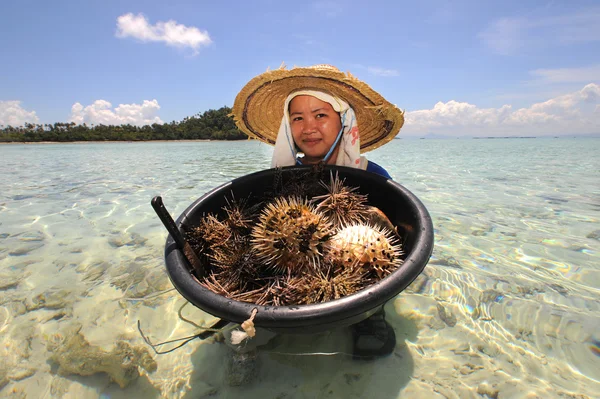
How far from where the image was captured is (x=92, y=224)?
4.73 metres

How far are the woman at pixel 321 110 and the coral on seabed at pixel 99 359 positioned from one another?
208 cm

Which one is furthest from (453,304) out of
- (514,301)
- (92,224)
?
(92,224)

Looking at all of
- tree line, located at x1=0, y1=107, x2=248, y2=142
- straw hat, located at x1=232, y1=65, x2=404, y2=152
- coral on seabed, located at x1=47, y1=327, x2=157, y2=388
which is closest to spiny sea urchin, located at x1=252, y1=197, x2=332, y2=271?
coral on seabed, located at x1=47, y1=327, x2=157, y2=388

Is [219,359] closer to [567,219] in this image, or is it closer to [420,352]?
[420,352]

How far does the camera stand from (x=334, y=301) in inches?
52.4

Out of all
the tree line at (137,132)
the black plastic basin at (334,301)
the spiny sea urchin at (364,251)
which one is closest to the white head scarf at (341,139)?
the black plastic basin at (334,301)

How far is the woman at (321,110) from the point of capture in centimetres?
287

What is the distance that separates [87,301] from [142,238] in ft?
5.28

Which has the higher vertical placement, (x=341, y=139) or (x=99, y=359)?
(x=341, y=139)

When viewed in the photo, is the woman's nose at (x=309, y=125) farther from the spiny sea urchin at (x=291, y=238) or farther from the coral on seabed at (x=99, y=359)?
the coral on seabed at (x=99, y=359)

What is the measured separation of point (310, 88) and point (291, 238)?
74.1 inches

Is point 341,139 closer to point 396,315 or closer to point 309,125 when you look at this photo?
point 309,125

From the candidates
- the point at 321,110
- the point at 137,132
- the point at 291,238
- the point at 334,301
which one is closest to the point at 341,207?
the point at 291,238

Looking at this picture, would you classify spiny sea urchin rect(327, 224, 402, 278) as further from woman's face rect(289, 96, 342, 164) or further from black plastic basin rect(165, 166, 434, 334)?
woman's face rect(289, 96, 342, 164)
